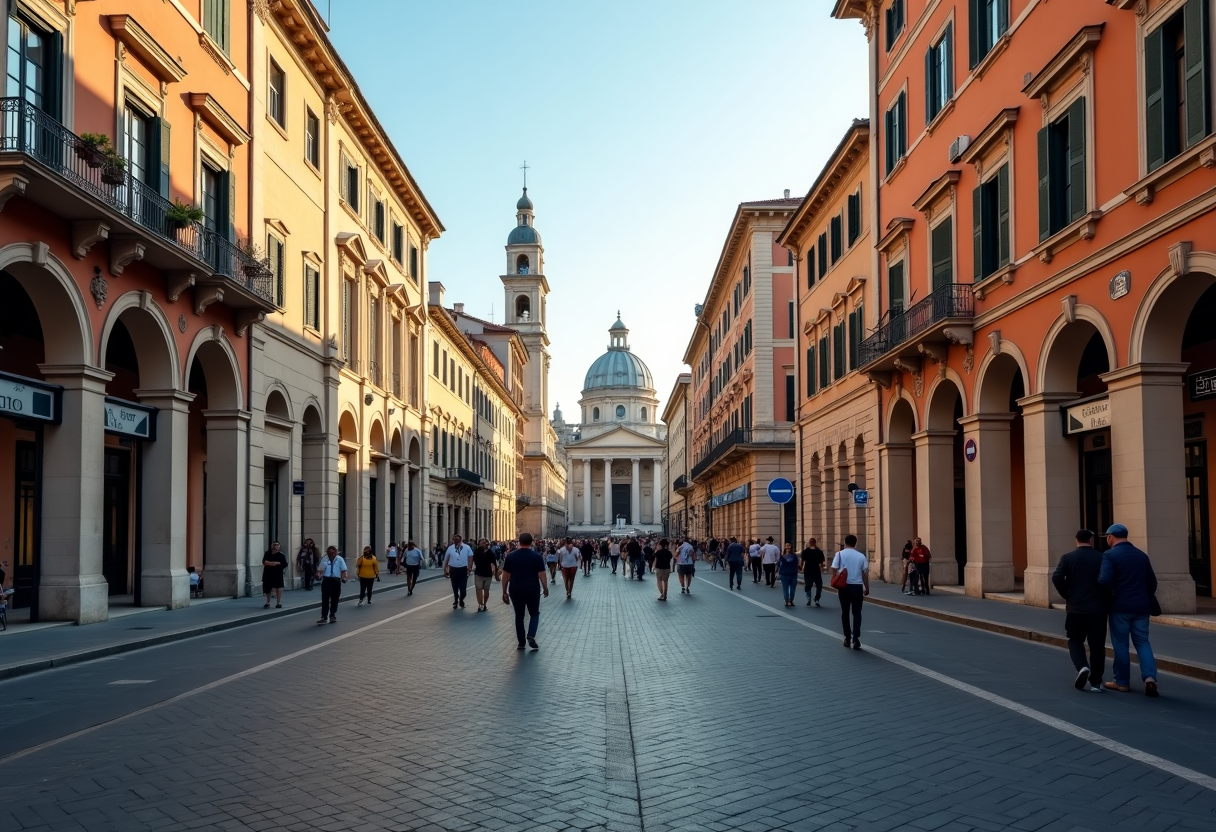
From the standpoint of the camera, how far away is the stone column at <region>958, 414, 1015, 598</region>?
80.9ft

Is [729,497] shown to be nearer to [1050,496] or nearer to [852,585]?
[1050,496]

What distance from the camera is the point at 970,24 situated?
988 inches

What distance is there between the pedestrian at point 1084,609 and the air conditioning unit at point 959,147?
1535 cm

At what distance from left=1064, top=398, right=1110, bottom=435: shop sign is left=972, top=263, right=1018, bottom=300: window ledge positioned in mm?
3100

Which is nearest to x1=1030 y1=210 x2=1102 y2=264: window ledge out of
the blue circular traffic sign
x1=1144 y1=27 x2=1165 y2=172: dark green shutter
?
x1=1144 y1=27 x2=1165 y2=172: dark green shutter

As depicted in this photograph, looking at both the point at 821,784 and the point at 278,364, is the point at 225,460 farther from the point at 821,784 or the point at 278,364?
the point at 821,784

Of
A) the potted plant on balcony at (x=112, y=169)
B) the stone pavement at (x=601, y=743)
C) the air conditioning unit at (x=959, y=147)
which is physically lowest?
the stone pavement at (x=601, y=743)

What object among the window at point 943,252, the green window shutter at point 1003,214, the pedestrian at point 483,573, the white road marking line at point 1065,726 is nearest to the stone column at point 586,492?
the window at point 943,252

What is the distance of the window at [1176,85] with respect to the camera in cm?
1559

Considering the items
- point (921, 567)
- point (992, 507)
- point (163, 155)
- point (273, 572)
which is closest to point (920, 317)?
point (992, 507)

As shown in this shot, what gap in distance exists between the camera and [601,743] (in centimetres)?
875

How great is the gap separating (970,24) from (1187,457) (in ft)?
33.0

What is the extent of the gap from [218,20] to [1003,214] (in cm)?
1716

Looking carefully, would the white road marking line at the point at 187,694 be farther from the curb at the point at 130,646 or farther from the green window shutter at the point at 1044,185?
the green window shutter at the point at 1044,185
